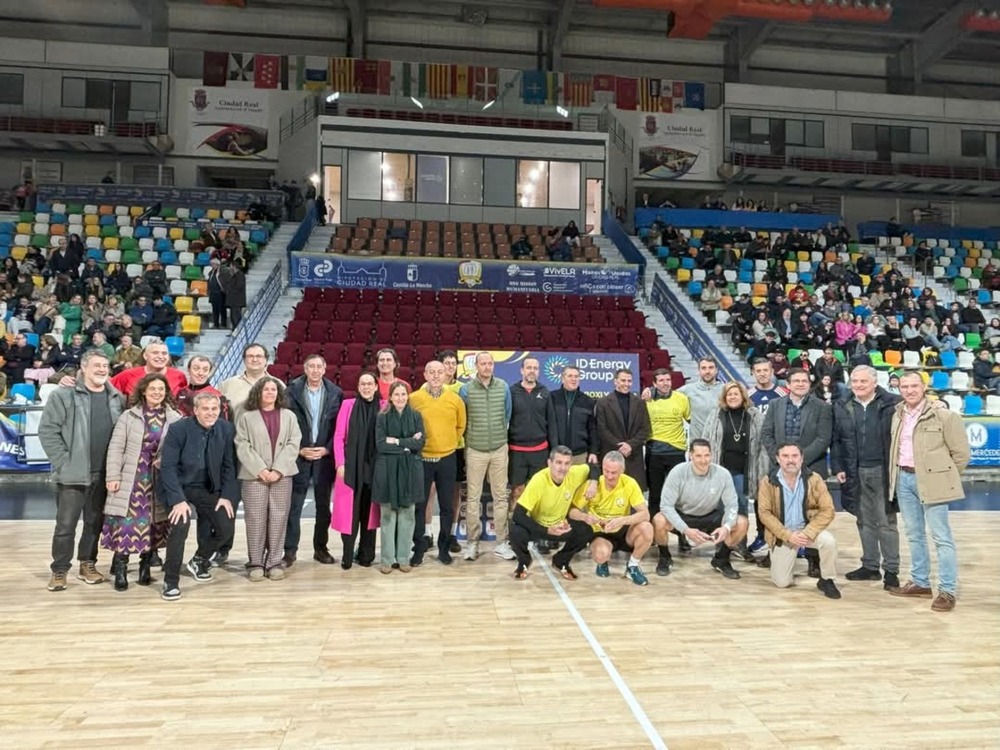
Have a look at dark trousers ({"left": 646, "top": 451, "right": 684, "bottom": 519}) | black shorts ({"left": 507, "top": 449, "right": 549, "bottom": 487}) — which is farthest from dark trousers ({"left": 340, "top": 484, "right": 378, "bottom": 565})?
dark trousers ({"left": 646, "top": 451, "right": 684, "bottom": 519})

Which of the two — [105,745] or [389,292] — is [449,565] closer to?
[105,745]

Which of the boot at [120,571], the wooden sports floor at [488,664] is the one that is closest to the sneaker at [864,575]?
the wooden sports floor at [488,664]

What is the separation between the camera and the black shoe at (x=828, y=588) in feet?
15.4

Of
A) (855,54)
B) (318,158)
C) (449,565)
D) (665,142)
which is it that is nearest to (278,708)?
(449,565)

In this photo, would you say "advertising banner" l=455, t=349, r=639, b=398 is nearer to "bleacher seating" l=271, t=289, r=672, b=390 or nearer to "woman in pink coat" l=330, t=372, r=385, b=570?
"bleacher seating" l=271, t=289, r=672, b=390

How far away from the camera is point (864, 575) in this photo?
16.8 feet

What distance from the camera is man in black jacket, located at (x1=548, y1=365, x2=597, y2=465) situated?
229 inches

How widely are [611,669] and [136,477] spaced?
3.11 meters

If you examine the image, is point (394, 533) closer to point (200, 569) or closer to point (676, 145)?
point (200, 569)

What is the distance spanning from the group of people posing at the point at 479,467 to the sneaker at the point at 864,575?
2 cm

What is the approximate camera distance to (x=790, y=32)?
24.4m

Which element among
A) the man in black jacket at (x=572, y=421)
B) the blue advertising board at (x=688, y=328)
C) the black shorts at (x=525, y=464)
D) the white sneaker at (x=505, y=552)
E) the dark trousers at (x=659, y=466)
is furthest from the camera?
the blue advertising board at (x=688, y=328)

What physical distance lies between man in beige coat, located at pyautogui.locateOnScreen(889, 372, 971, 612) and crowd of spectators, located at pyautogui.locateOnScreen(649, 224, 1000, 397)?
5.10 metres

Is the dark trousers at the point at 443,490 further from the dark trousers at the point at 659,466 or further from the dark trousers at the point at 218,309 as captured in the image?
the dark trousers at the point at 218,309
